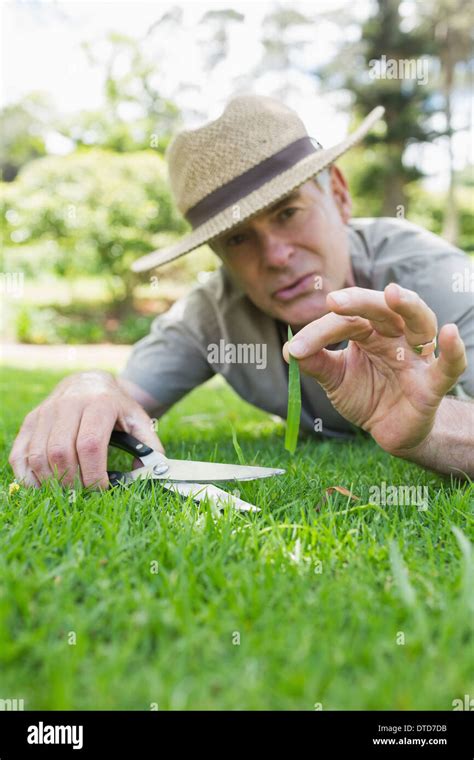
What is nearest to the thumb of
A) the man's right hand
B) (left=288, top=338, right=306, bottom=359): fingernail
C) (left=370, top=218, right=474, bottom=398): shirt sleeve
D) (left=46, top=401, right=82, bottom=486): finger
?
the man's right hand

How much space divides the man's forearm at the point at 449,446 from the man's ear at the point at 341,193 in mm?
1596

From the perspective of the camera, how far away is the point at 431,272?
9.39ft

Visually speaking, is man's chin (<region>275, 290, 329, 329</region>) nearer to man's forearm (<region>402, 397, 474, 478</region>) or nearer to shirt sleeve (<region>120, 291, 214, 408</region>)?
shirt sleeve (<region>120, 291, 214, 408</region>)

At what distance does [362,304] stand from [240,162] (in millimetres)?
1347

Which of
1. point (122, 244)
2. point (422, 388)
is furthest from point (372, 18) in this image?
point (422, 388)

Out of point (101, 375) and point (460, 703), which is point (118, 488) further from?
point (460, 703)

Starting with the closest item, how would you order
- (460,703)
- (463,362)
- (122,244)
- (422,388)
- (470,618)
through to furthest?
(460,703) < (470,618) < (463,362) < (422,388) < (122,244)

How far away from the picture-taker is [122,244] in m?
15.1

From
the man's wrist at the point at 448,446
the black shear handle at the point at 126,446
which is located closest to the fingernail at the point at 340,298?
the man's wrist at the point at 448,446

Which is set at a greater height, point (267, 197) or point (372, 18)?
point (372, 18)

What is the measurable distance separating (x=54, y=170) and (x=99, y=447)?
47.6 feet

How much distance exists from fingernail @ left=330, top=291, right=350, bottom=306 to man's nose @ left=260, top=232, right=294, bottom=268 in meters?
1.15

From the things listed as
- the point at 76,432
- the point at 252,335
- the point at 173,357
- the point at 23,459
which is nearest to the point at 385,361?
the point at 76,432
